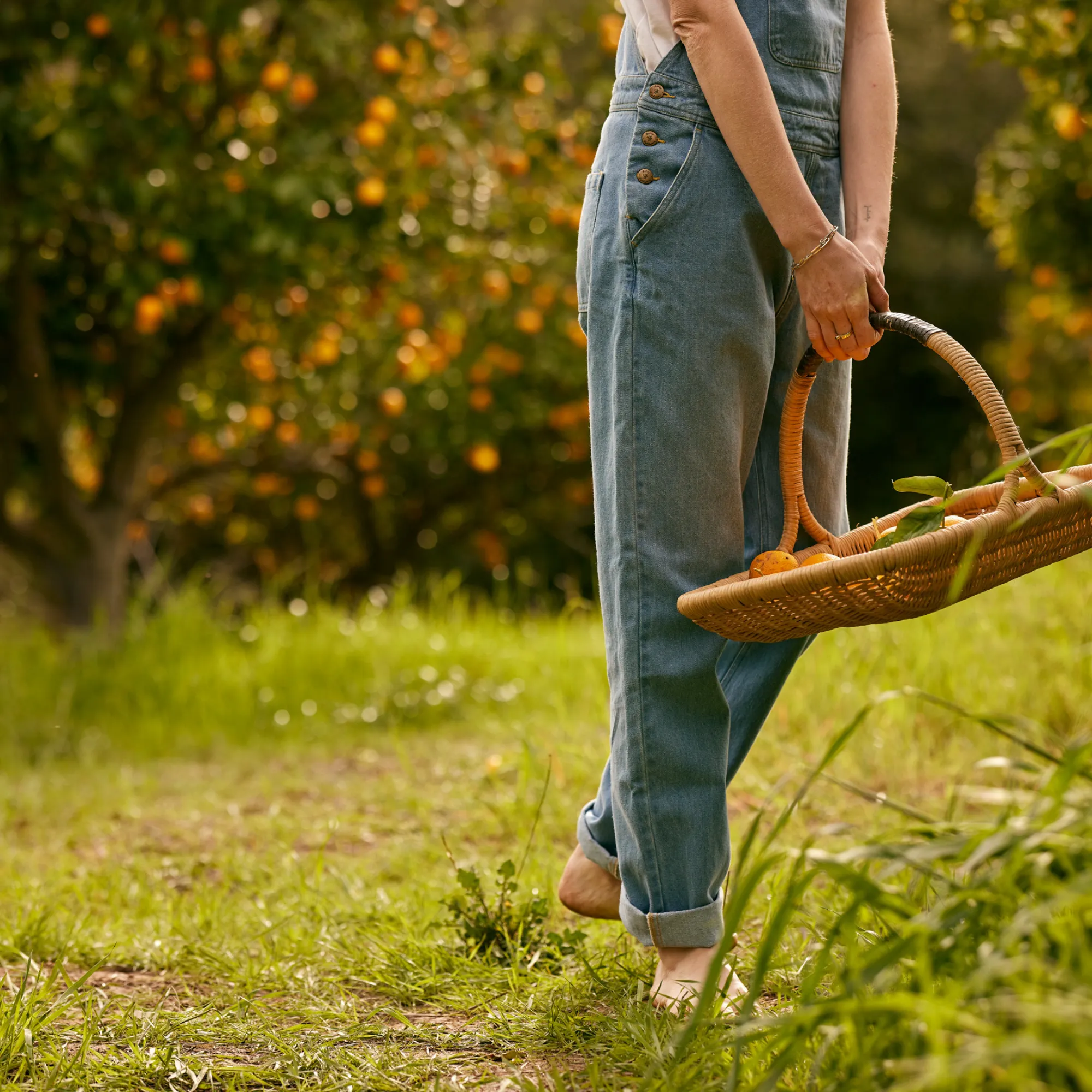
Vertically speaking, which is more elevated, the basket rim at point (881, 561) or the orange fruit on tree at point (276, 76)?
the orange fruit on tree at point (276, 76)

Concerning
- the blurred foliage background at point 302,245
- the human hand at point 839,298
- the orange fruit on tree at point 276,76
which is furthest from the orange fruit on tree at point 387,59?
the human hand at point 839,298

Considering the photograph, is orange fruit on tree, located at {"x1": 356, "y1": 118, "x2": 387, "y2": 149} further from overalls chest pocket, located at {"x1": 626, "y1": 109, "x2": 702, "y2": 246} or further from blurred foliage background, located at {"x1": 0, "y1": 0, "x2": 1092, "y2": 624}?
overalls chest pocket, located at {"x1": 626, "y1": 109, "x2": 702, "y2": 246}

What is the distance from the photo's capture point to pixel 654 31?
1453mm

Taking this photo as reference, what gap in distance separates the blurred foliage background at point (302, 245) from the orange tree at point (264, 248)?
1cm

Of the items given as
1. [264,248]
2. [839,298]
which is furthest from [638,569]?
[264,248]

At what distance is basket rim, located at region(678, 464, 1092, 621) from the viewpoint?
1.21 metres

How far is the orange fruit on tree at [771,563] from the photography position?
1.40 m

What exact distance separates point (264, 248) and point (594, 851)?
2421 mm

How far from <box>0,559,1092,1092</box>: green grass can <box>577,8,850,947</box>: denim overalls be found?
16 centimetres

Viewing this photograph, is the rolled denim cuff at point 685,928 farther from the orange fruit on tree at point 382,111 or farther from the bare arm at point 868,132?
the orange fruit on tree at point 382,111

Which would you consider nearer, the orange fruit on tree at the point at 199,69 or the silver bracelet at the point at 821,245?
the silver bracelet at the point at 821,245

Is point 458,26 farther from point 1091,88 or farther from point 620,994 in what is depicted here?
point 620,994

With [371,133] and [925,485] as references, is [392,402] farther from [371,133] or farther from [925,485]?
[925,485]

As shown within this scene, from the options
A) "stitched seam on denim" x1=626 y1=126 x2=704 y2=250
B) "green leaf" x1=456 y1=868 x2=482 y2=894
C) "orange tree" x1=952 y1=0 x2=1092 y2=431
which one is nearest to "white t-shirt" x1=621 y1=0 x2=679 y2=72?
"stitched seam on denim" x1=626 y1=126 x2=704 y2=250
